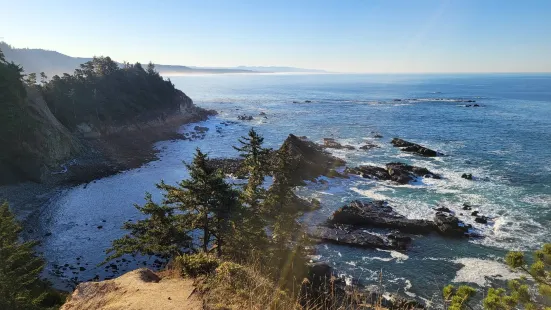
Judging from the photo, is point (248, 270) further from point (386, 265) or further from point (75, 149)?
point (75, 149)

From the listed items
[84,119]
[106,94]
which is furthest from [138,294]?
[106,94]

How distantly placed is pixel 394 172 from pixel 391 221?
16.1 meters

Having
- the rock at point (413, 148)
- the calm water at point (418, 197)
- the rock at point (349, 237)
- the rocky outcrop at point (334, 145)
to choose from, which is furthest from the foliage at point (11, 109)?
the rock at point (413, 148)

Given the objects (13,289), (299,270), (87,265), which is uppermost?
(13,289)

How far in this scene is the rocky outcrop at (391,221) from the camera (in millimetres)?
33500

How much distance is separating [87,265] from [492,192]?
1871 inches

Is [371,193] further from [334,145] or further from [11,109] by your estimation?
[11,109]

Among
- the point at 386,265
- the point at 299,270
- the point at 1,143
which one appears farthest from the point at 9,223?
the point at 1,143

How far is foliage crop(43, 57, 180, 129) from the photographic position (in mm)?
72500

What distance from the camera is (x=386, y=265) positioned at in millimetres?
28750

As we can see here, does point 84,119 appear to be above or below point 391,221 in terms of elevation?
above

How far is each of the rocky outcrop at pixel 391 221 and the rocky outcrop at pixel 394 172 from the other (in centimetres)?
1136

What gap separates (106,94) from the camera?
85.0m

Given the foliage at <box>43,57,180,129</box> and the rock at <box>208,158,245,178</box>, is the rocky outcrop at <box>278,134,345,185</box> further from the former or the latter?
the foliage at <box>43,57,180,129</box>
